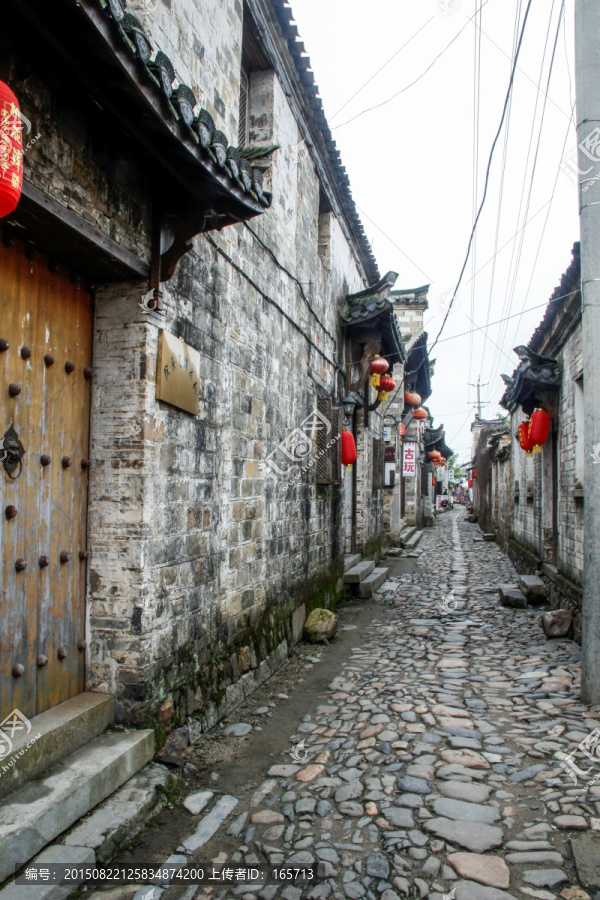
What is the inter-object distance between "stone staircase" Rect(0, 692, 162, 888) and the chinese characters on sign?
6.38 feet

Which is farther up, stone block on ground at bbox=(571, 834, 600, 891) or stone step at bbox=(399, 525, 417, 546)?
stone step at bbox=(399, 525, 417, 546)

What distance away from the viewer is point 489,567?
14219mm

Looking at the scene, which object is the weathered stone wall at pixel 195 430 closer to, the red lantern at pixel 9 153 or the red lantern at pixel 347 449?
the red lantern at pixel 9 153

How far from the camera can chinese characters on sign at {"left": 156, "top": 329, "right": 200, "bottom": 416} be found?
3826mm

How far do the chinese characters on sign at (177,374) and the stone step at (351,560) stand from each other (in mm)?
6949

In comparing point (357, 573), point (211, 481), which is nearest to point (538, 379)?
point (357, 573)

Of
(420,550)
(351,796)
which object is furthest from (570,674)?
(420,550)

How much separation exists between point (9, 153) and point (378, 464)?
1201 cm

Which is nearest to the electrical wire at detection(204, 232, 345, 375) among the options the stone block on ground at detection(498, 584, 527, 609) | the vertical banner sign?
the stone block on ground at detection(498, 584, 527, 609)

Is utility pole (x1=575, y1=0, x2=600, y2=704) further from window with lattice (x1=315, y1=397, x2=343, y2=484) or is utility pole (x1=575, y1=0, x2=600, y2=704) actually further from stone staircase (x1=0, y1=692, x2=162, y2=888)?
window with lattice (x1=315, y1=397, x2=343, y2=484)

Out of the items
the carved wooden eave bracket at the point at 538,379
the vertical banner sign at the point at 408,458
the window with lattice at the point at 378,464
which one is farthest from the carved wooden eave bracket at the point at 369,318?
the vertical banner sign at the point at 408,458

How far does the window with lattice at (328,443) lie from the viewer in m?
8.42

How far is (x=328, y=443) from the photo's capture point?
862 centimetres

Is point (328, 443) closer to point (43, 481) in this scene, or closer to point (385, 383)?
point (385, 383)
